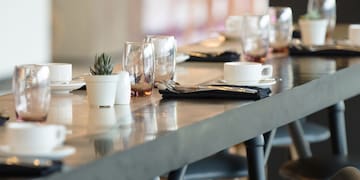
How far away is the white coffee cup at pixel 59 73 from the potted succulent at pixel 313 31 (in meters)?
1.54

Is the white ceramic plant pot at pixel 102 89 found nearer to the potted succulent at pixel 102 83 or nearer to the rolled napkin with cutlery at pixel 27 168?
the potted succulent at pixel 102 83

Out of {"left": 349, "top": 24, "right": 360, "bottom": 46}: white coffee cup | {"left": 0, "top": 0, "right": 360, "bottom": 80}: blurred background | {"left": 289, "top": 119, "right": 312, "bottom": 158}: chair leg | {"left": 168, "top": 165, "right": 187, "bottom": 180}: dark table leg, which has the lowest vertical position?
{"left": 289, "top": 119, "right": 312, "bottom": 158}: chair leg

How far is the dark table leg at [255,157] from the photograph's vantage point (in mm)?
2940

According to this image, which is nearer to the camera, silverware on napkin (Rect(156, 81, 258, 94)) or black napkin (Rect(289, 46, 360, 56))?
silverware on napkin (Rect(156, 81, 258, 94))

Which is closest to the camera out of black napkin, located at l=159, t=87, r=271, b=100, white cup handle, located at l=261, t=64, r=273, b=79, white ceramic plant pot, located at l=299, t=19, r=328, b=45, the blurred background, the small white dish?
black napkin, located at l=159, t=87, r=271, b=100

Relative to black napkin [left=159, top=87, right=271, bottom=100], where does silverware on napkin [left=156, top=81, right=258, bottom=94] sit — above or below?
above

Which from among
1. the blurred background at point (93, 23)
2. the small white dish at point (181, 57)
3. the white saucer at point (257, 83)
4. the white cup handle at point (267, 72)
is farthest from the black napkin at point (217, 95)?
the blurred background at point (93, 23)

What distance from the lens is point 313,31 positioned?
13.0 feet

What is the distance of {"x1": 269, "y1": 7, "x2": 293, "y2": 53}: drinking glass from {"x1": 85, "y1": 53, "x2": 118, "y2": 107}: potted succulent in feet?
4.89

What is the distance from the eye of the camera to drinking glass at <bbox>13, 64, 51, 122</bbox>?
2125 millimetres

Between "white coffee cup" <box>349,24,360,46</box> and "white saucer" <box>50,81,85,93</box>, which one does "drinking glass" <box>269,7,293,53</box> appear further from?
"white saucer" <box>50,81,85,93</box>

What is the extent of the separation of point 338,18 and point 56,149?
10.8ft

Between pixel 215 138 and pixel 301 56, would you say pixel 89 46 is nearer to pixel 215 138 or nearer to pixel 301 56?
pixel 301 56

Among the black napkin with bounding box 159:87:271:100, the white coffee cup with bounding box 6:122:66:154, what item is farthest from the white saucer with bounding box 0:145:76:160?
the black napkin with bounding box 159:87:271:100
